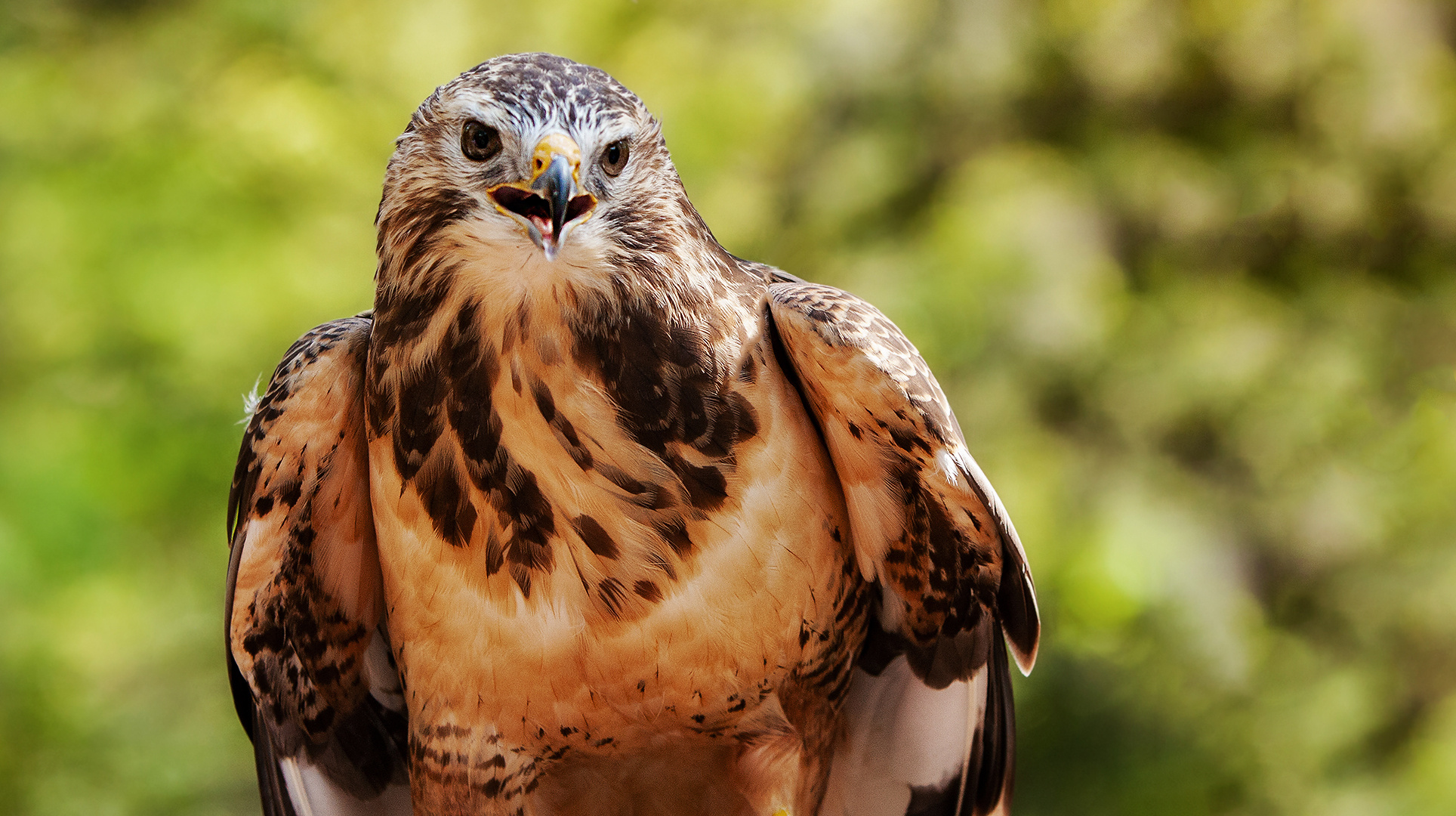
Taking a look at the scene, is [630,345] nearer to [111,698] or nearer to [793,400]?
[793,400]

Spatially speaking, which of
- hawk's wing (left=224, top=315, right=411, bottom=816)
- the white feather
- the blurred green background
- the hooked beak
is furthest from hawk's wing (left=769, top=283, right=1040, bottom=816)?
the blurred green background

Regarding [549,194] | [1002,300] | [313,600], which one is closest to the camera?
[549,194]

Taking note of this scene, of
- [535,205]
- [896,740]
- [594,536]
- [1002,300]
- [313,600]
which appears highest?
[535,205]

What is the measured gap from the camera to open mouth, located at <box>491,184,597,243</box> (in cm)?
149

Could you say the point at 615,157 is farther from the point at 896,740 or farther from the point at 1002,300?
the point at 1002,300

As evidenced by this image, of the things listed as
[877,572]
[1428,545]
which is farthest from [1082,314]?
[877,572]

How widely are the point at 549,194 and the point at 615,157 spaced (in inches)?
7.7

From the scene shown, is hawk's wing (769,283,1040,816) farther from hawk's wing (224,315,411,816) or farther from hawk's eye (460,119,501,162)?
hawk's wing (224,315,411,816)

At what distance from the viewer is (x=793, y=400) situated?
180 centimetres

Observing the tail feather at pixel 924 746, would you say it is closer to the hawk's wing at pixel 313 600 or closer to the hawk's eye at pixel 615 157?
the hawk's wing at pixel 313 600

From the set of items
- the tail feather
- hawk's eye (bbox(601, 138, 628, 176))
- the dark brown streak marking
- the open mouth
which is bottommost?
the tail feather

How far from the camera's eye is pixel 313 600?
190 cm

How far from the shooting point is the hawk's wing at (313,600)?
5.88 ft

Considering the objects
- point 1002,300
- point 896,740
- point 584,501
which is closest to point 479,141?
point 584,501
